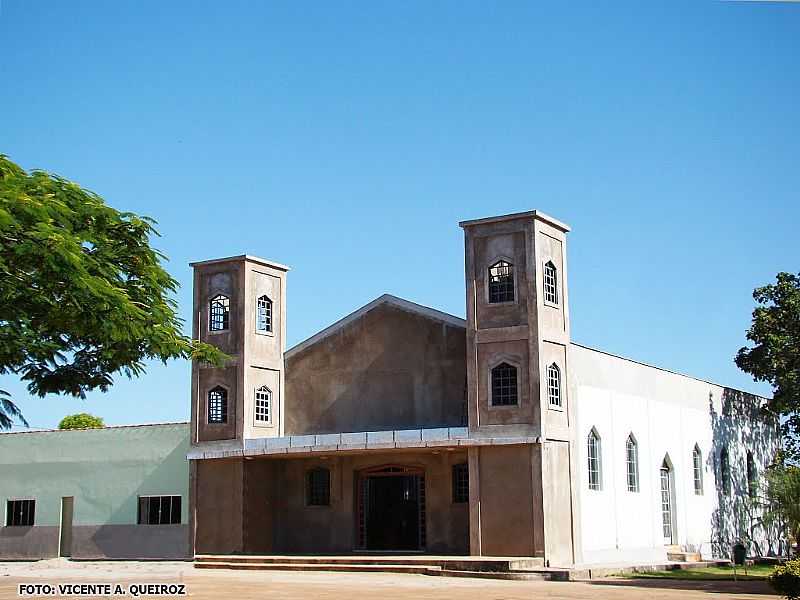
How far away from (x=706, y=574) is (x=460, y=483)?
259 inches

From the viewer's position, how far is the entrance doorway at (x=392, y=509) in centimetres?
3136

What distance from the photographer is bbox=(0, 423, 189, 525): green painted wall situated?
36.0 m

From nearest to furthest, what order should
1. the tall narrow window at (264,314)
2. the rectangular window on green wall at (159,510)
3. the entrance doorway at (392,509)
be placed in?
the entrance doorway at (392,509)
the tall narrow window at (264,314)
the rectangular window on green wall at (159,510)

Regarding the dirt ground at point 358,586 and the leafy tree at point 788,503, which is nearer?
the dirt ground at point 358,586

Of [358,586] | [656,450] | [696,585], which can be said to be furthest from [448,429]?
[656,450]

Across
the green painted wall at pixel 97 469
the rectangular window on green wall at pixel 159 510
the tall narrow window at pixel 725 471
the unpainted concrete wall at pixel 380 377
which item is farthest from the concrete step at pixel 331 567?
the tall narrow window at pixel 725 471

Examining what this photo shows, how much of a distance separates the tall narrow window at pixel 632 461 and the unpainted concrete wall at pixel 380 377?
5.19m

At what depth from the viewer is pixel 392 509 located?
104 ft

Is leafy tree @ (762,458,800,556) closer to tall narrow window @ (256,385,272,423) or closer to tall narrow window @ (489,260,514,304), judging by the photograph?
tall narrow window @ (489,260,514,304)

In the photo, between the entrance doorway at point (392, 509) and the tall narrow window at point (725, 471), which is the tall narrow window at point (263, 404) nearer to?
Answer: the entrance doorway at point (392, 509)

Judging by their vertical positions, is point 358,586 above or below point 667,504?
below

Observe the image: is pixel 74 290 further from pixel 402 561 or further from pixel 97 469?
pixel 97 469

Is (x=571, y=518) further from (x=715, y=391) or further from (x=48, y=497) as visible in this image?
(x=48, y=497)

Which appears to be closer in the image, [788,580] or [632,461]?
[788,580]
